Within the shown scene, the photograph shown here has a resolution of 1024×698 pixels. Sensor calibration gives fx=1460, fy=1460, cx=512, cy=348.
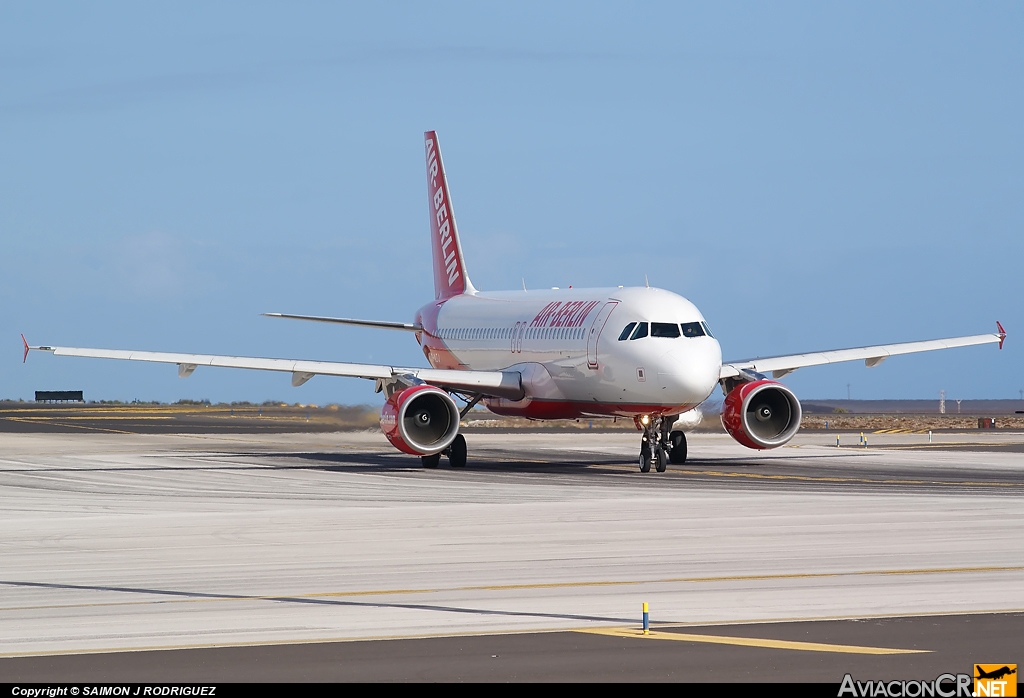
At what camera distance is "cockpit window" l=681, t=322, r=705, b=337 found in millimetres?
33406

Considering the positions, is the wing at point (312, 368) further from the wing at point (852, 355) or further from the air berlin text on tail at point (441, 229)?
the air berlin text on tail at point (441, 229)

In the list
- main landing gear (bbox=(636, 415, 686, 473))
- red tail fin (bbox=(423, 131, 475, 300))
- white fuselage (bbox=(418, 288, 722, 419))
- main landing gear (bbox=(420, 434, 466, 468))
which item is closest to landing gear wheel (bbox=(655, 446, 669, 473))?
main landing gear (bbox=(636, 415, 686, 473))

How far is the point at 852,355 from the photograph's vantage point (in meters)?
40.5

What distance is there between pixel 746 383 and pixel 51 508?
715 inches

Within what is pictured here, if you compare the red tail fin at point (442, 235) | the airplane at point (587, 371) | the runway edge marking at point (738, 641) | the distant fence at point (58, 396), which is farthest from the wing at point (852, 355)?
the distant fence at point (58, 396)

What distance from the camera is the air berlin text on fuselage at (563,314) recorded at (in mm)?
36125

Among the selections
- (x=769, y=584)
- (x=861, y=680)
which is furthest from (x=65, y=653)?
(x=769, y=584)

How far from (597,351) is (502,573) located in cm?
1859

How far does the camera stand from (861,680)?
9828 millimetres

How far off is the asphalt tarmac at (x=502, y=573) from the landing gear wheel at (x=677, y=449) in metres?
3.77

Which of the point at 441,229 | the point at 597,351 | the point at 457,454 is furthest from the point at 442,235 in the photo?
the point at 597,351

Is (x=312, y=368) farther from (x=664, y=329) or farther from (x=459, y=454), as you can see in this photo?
(x=664, y=329)

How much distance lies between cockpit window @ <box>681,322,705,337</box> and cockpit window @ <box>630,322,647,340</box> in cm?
89

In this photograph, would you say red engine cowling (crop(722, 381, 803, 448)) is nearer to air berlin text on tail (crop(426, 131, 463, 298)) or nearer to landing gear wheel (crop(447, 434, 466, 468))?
landing gear wheel (crop(447, 434, 466, 468))
